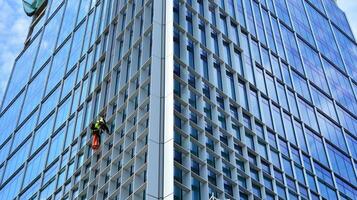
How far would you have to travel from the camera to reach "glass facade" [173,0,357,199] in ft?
142

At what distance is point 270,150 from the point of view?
4981 centimetres

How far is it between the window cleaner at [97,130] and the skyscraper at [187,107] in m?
0.71

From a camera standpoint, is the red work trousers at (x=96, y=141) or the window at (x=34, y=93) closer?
the red work trousers at (x=96, y=141)

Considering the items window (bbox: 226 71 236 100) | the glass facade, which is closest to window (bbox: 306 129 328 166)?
the glass facade

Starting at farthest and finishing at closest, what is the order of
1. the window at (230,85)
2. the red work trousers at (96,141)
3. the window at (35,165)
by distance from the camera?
the window at (35,165)
the window at (230,85)
the red work trousers at (96,141)

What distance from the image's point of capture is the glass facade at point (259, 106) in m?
43.2

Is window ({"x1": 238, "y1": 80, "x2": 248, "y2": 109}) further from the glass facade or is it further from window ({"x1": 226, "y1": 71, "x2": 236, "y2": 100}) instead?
window ({"x1": 226, "y1": 71, "x2": 236, "y2": 100})

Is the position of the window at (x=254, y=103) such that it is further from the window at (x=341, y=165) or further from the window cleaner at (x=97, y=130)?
the window cleaner at (x=97, y=130)

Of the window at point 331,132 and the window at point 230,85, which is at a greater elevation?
the window at point 331,132

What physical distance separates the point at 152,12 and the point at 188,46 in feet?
13.5

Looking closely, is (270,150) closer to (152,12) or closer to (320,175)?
(320,175)

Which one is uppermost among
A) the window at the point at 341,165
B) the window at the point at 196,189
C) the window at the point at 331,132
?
the window at the point at 331,132

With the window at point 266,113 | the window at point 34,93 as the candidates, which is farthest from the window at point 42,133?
the window at point 266,113

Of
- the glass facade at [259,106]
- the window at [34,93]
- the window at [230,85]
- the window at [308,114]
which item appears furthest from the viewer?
the window at [34,93]
